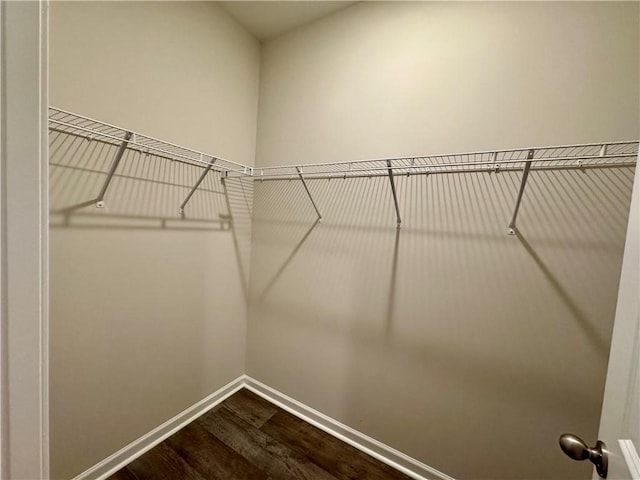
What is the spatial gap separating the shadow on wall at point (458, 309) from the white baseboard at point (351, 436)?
0.15 ft

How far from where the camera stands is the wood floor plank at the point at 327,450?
1.39m

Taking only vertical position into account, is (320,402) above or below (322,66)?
below

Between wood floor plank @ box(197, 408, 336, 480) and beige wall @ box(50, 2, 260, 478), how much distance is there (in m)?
0.24

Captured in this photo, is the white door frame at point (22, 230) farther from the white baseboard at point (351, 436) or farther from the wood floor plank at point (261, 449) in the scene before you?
the white baseboard at point (351, 436)


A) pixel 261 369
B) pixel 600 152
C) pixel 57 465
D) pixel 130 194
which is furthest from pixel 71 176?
pixel 600 152

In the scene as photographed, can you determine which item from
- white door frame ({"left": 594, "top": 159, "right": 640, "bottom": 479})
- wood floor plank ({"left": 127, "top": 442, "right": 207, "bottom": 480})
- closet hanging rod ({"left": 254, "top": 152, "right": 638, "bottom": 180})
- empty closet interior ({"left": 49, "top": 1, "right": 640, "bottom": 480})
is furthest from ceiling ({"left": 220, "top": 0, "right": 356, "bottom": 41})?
wood floor plank ({"left": 127, "top": 442, "right": 207, "bottom": 480})

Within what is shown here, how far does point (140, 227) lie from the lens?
134 cm

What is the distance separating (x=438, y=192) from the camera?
1.30 m

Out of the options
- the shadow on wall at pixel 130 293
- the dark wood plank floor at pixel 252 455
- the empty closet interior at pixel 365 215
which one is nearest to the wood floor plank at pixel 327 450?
the dark wood plank floor at pixel 252 455

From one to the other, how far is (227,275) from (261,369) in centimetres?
80

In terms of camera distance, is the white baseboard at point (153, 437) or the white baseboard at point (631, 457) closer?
the white baseboard at point (631, 457)

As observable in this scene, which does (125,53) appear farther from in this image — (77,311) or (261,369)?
(261,369)

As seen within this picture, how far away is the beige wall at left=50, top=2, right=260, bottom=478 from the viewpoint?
3.61 feet

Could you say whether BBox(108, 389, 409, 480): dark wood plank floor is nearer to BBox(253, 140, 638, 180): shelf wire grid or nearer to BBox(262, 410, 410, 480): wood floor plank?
BBox(262, 410, 410, 480): wood floor plank
